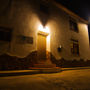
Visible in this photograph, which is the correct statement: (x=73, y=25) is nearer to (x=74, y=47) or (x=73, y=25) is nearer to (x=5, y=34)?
(x=74, y=47)

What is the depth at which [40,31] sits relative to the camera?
19.9 feet

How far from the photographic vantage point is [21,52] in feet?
16.4

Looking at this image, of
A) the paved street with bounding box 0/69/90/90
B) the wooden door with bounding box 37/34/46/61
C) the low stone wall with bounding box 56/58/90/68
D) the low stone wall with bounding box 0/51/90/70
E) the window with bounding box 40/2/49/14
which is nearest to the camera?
the paved street with bounding box 0/69/90/90

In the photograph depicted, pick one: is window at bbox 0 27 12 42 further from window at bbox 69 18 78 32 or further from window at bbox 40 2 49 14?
window at bbox 69 18 78 32

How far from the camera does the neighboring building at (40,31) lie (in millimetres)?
4848

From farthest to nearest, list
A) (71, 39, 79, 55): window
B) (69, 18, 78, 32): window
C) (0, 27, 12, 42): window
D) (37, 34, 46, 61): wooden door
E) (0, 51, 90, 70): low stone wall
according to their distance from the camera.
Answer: (69, 18, 78, 32): window
(71, 39, 79, 55): window
(37, 34, 46, 61): wooden door
(0, 27, 12, 42): window
(0, 51, 90, 70): low stone wall

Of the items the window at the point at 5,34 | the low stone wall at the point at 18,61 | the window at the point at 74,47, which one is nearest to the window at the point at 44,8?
the window at the point at 5,34

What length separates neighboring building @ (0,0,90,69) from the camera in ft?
15.9

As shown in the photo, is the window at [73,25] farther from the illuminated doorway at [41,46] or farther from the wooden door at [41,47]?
the wooden door at [41,47]

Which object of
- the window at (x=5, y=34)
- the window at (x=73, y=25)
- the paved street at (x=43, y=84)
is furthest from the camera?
the window at (x=73, y=25)

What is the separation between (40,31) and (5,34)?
8.61ft

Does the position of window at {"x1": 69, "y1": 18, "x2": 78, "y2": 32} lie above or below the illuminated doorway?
above

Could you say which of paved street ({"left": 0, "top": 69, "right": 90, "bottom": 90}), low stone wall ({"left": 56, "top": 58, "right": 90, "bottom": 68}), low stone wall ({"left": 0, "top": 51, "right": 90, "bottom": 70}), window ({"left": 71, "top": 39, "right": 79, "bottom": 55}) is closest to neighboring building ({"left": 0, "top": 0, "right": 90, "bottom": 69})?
window ({"left": 71, "top": 39, "right": 79, "bottom": 55})

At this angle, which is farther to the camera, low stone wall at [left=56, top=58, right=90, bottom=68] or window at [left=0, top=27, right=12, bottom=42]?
low stone wall at [left=56, top=58, right=90, bottom=68]
